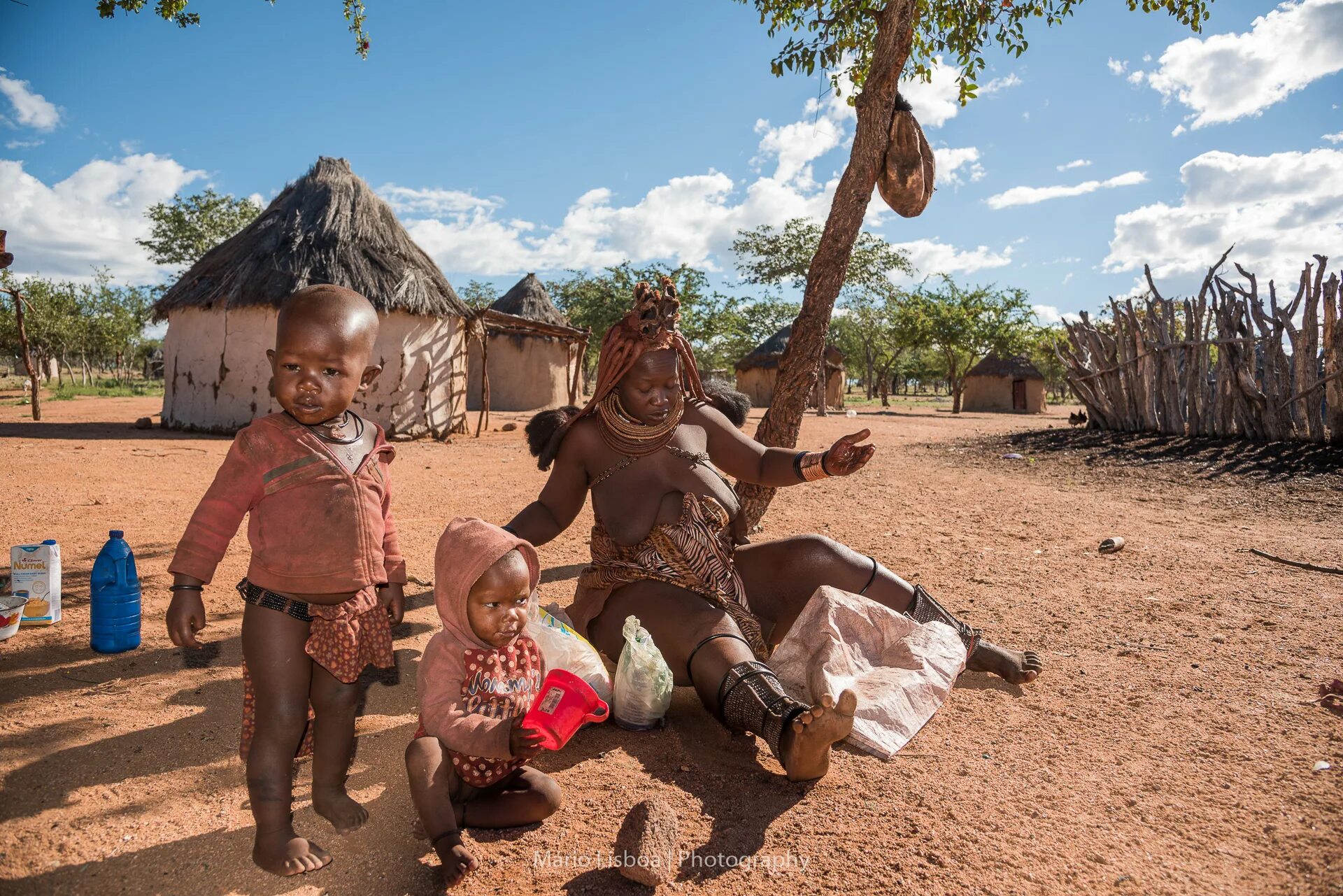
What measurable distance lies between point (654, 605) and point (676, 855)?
2.75ft

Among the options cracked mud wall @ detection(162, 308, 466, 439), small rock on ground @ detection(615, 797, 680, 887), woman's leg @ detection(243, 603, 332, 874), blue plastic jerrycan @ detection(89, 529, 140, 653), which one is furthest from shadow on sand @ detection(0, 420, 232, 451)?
small rock on ground @ detection(615, 797, 680, 887)

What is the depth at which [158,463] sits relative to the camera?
8.09 meters

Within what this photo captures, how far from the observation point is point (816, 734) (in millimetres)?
1896

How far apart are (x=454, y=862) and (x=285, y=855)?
1.29ft

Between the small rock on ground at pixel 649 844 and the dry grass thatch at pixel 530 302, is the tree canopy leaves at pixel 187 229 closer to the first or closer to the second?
the dry grass thatch at pixel 530 302

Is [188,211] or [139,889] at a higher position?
[188,211]

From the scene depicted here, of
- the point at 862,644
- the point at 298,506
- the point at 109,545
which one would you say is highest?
the point at 298,506

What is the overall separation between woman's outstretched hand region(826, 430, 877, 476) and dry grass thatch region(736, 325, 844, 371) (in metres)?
23.9

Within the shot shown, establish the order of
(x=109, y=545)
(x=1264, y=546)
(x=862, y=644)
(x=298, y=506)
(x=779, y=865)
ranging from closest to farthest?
(x=779, y=865) < (x=298, y=506) < (x=862, y=644) < (x=109, y=545) < (x=1264, y=546)

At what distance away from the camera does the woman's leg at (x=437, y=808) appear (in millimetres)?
1644

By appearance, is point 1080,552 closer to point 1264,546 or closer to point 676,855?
point 1264,546

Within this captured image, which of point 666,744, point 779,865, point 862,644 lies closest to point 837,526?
point 862,644

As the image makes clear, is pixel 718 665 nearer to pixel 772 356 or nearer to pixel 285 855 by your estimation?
pixel 285 855

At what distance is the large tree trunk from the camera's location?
4.14 meters
